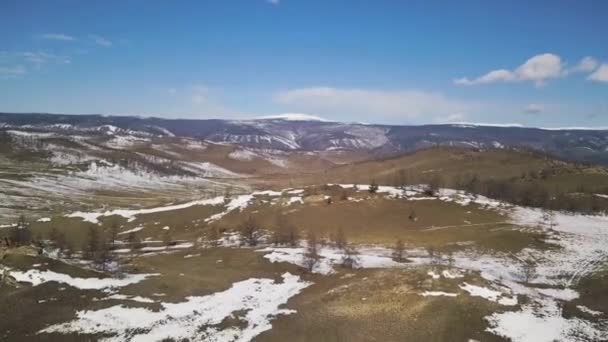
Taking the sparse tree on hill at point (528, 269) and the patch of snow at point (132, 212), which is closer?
the sparse tree on hill at point (528, 269)

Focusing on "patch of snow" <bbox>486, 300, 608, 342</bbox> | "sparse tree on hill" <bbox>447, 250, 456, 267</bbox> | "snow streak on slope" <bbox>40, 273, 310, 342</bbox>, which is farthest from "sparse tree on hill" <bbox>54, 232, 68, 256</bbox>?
"patch of snow" <bbox>486, 300, 608, 342</bbox>

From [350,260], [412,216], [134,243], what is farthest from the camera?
[412,216]

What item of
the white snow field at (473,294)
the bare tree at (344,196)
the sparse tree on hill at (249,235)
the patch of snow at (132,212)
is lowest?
the patch of snow at (132,212)

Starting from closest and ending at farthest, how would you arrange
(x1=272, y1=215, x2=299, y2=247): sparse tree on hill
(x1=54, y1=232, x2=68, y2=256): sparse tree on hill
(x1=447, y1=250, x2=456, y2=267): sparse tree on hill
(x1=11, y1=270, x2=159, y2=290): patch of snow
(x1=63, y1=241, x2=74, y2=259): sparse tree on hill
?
(x1=11, y1=270, x2=159, y2=290): patch of snow < (x1=447, y1=250, x2=456, y2=267): sparse tree on hill < (x1=63, y1=241, x2=74, y2=259): sparse tree on hill < (x1=54, y1=232, x2=68, y2=256): sparse tree on hill < (x1=272, y1=215, x2=299, y2=247): sparse tree on hill

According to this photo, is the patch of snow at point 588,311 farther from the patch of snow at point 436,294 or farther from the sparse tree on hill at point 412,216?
the sparse tree on hill at point 412,216

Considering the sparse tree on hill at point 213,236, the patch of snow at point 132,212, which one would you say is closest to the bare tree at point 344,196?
the patch of snow at point 132,212

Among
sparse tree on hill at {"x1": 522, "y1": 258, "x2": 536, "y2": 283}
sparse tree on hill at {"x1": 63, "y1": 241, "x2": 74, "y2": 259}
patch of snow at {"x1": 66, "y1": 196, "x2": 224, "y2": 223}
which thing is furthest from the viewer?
patch of snow at {"x1": 66, "y1": 196, "x2": 224, "y2": 223}

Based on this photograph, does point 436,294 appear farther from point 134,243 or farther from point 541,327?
point 134,243

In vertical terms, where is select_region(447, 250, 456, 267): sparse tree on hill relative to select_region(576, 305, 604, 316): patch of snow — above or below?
below

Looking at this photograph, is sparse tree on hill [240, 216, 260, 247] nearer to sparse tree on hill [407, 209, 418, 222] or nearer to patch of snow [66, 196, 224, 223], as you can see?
sparse tree on hill [407, 209, 418, 222]

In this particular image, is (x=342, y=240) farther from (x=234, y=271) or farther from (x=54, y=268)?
(x=54, y=268)

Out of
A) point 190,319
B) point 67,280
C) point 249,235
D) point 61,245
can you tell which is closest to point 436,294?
point 190,319
